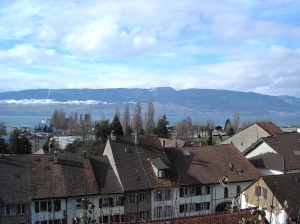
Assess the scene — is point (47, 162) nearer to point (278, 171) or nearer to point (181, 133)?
point (278, 171)

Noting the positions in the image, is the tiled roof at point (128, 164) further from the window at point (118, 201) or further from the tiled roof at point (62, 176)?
the tiled roof at point (62, 176)

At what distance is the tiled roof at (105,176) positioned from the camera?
27.1 m

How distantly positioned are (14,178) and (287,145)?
29420 millimetres

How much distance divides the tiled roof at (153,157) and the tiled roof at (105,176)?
2979 millimetres

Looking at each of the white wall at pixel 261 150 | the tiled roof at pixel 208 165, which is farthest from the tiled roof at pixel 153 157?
the white wall at pixel 261 150

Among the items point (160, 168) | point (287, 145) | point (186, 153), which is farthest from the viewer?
point (287, 145)

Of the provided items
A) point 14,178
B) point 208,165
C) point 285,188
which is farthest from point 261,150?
point 14,178

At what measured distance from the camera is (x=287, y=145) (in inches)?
Answer: 1553

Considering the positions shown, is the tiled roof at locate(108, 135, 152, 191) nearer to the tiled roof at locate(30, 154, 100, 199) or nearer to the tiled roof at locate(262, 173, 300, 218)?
the tiled roof at locate(30, 154, 100, 199)

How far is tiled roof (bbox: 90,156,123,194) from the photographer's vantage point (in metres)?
27.1

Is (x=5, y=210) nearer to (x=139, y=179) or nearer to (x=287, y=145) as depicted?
(x=139, y=179)

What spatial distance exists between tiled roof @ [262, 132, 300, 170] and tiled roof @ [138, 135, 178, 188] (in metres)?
12.9

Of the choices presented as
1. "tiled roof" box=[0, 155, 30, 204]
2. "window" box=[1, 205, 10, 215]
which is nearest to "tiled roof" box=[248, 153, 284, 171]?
"tiled roof" box=[0, 155, 30, 204]

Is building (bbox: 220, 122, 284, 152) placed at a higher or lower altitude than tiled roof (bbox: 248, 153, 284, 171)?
A: higher
